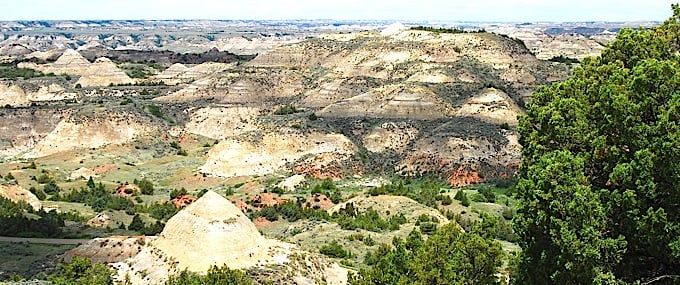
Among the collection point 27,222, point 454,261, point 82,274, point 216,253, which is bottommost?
point 27,222

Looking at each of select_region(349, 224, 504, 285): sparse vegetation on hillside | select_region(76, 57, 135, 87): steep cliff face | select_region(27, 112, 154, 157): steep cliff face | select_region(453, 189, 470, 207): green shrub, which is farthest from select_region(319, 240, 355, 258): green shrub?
select_region(76, 57, 135, 87): steep cliff face

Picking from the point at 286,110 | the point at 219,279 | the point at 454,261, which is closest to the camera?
the point at 454,261

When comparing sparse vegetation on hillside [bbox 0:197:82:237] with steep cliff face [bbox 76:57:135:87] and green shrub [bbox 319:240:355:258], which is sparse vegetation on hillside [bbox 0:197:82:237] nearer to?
green shrub [bbox 319:240:355:258]

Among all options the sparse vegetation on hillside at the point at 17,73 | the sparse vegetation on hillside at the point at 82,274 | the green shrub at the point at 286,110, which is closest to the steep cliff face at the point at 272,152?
the green shrub at the point at 286,110

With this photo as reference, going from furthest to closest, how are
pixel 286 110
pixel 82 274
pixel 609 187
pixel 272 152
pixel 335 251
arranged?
pixel 286 110 < pixel 272 152 < pixel 335 251 < pixel 82 274 < pixel 609 187

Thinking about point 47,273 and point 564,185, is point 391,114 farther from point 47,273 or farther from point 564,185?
point 564,185

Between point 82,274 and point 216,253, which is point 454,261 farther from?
point 82,274

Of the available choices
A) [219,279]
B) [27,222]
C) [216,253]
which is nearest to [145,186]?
[27,222]

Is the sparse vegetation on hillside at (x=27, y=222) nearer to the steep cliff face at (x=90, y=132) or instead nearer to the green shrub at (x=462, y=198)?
the green shrub at (x=462, y=198)

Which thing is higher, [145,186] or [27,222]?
[27,222]

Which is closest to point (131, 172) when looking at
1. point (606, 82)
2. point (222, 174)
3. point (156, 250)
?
point (222, 174)

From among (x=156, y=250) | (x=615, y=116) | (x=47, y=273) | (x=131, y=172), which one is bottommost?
(x=131, y=172)
